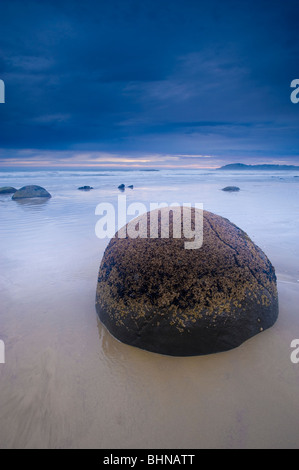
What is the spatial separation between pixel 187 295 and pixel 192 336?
39 cm

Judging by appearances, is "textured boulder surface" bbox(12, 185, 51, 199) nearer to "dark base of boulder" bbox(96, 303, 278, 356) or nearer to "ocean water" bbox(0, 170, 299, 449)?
"ocean water" bbox(0, 170, 299, 449)

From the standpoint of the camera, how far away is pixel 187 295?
8.83ft

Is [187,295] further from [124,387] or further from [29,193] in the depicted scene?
[29,193]

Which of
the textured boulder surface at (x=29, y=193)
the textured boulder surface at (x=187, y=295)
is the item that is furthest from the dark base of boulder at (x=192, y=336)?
the textured boulder surface at (x=29, y=193)

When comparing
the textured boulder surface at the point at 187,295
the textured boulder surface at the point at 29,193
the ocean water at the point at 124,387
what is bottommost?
the ocean water at the point at 124,387

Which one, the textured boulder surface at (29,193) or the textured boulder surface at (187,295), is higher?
the textured boulder surface at (29,193)

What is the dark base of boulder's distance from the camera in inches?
104

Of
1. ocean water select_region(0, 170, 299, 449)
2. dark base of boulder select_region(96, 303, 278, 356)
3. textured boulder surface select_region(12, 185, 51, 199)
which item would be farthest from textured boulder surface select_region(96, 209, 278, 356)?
textured boulder surface select_region(12, 185, 51, 199)

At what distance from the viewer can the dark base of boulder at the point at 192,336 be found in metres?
2.63

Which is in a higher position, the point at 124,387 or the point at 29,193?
the point at 29,193

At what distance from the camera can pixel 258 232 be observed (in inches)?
285

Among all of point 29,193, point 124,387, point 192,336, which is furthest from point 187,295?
point 29,193

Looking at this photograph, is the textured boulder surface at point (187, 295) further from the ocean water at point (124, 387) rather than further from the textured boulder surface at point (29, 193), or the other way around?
the textured boulder surface at point (29, 193)
